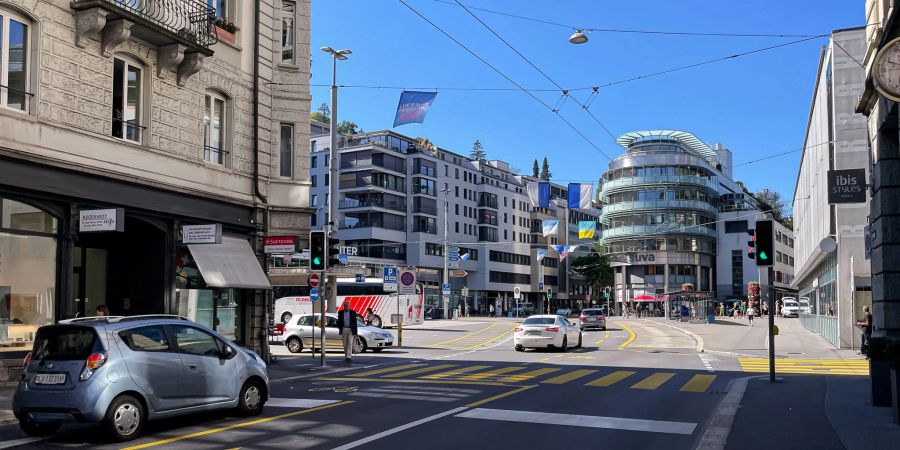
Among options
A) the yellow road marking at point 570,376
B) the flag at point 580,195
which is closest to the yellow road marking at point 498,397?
the yellow road marking at point 570,376

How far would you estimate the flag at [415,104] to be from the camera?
3184cm

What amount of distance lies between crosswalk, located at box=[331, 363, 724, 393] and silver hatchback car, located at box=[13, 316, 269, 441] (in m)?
6.96

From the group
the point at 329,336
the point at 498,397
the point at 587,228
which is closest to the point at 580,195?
the point at 587,228

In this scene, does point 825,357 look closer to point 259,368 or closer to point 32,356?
point 259,368

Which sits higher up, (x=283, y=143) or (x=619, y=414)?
(x=283, y=143)

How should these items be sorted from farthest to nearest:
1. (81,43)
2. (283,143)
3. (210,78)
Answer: (283,143) → (210,78) → (81,43)

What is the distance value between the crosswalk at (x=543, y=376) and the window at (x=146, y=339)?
7478mm

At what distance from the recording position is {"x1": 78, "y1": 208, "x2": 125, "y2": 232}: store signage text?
1569cm

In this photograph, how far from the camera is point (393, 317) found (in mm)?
51469

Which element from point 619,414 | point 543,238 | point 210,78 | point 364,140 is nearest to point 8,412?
point 619,414

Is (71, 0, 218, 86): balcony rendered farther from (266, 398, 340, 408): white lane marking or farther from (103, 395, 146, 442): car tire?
(103, 395, 146, 442): car tire

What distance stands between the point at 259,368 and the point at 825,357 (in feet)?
68.8

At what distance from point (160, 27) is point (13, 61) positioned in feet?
Answer: 11.6

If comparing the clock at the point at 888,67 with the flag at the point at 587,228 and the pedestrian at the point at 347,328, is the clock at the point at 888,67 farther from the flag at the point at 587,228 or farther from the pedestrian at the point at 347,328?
the flag at the point at 587,228
